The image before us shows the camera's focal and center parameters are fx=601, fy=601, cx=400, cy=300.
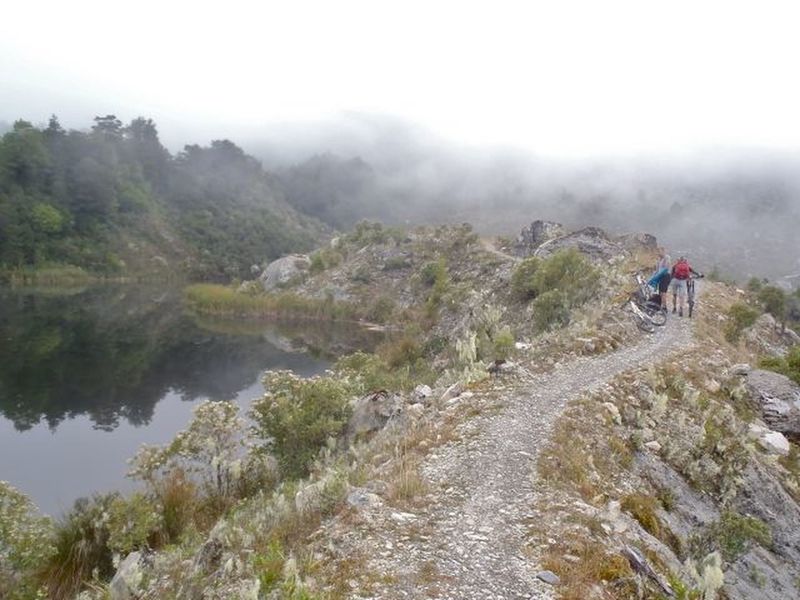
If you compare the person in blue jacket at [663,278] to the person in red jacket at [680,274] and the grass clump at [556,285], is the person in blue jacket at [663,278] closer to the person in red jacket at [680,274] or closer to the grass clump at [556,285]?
the person in red jacket at [680,274]

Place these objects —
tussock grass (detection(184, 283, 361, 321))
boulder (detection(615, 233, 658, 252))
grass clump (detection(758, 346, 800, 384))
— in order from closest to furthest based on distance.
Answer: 1. grass clump (detection(758, 346, 800, 384))
2. boulder (detection(615, 233, 658, 252))
3. tussock grass (detection(184, 283, 361, 321))

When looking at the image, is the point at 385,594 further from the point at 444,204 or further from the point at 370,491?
the point at 444,204

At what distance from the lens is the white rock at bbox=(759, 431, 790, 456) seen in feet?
47.4

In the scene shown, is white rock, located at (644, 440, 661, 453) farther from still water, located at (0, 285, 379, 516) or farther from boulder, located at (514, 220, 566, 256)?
boulder, located at (514, 220, 566, 256)

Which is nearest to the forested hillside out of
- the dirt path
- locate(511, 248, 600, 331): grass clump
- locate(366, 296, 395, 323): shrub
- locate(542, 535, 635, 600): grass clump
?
locate(366, 296, 395, 323): shrub

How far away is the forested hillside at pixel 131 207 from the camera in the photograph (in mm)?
96312

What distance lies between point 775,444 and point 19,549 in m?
16.7

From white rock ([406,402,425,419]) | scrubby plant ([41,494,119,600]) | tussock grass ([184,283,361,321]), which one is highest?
white rock ([406,402,425,419])

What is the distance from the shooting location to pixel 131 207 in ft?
404

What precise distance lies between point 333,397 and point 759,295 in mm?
32607

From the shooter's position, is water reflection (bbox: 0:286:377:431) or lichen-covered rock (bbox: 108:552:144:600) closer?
lichen-covered rock (bbox: 108:552:144:600)

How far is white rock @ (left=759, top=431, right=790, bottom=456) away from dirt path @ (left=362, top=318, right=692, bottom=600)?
16.0 feet

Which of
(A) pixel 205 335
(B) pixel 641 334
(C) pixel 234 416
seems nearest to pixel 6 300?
(A) pixel 205 335

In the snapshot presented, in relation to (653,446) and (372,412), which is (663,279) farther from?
(372,412)
